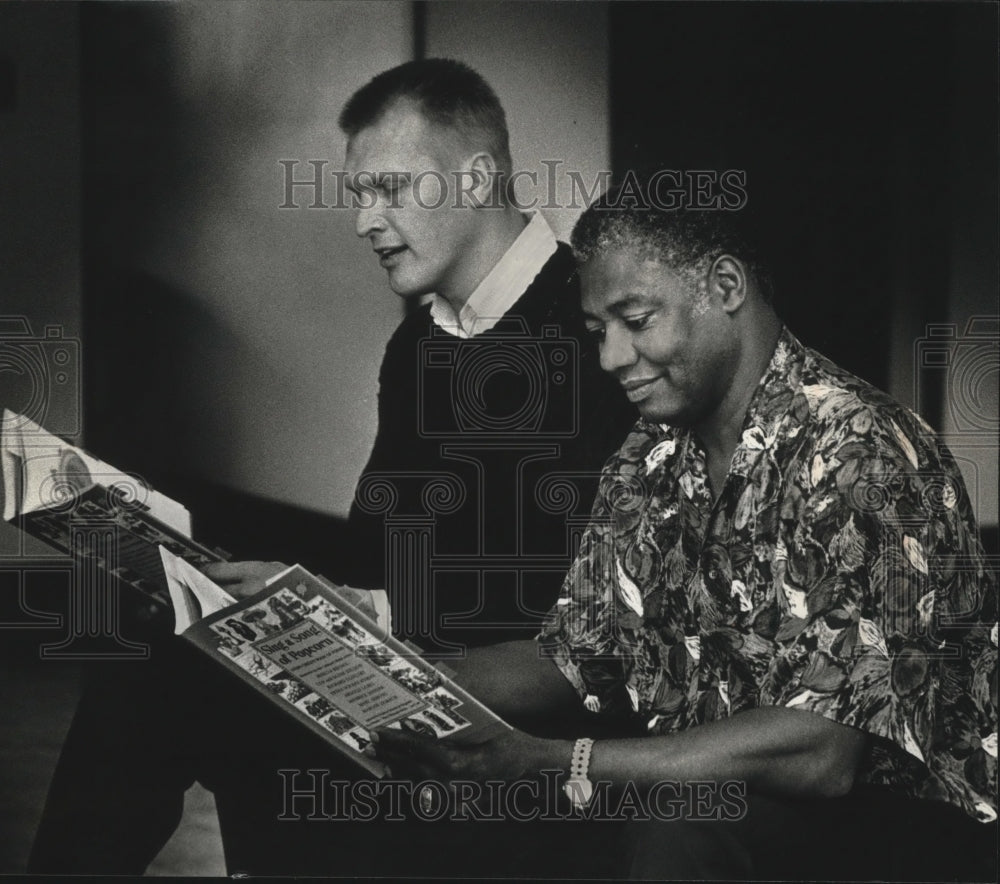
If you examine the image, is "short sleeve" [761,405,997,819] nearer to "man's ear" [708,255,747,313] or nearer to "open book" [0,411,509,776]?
"man's ear" [708,255,747,313]

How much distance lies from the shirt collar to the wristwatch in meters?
1.11

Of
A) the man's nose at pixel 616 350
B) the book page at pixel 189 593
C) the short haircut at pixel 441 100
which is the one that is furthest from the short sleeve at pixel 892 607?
the book page at pixel 189 593

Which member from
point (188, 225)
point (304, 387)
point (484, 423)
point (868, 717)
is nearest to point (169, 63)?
point (188, 225)

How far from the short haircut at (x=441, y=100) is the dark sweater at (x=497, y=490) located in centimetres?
39

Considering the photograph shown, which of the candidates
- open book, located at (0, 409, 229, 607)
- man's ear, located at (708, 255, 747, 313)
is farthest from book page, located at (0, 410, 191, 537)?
man's ear, located at (708, 255, 747, 313)

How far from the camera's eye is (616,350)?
161 inches

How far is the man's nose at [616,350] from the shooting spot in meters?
4.09

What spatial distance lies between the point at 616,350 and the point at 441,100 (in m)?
0.81

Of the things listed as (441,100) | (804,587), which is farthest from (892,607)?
(441,100)

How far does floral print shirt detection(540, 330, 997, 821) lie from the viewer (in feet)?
12.7

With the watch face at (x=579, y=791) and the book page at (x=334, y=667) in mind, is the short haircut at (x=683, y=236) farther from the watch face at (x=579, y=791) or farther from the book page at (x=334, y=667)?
the watch face at (x=579, y=791)

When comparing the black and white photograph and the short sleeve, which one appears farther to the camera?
the black and white photograph

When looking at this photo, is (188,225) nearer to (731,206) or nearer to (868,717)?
(731,206)

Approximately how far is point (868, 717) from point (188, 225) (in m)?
2.15
